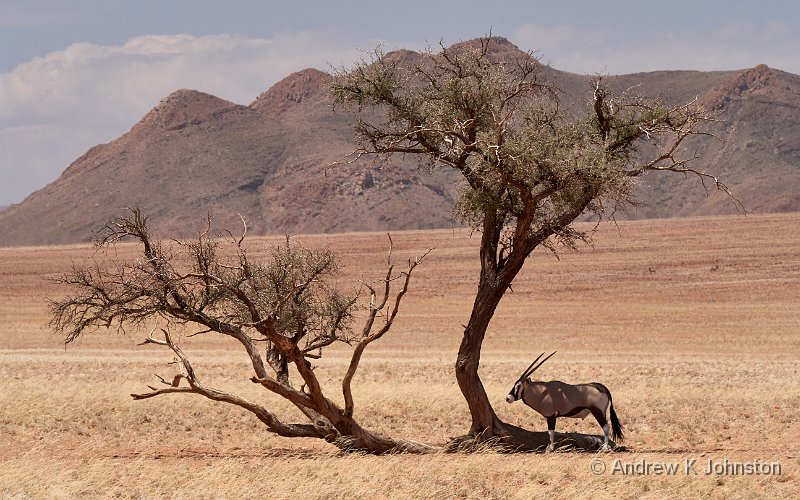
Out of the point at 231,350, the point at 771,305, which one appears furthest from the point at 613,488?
the point at 771,305

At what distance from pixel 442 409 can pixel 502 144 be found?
7843 mm

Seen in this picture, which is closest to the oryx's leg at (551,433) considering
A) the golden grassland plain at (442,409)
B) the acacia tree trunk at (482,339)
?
the acacia tree trunk at (482,339)

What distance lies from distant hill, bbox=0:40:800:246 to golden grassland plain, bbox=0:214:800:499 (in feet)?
318

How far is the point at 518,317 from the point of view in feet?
168

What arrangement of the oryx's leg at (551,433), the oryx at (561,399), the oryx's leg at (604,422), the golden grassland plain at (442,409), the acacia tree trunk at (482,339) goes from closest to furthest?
the golden grassland plain at (442,409), the oryx's leg at (551,433), the oryx's leg at (604,422), the oryx at (561,399), the acacia tree trunk at (482,339)

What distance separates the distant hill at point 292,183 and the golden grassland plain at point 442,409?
Result: 318ft

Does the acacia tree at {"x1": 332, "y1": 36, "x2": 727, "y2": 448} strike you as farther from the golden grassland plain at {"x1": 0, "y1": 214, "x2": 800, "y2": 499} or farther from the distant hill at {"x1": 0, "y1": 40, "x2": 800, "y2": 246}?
the distant hill at {"x1": 0, "y1": 40, "x2": 800, "y2": 246}

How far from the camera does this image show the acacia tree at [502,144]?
1688 centimetres

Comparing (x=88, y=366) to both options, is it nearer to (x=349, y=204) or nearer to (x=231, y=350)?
(x=231, y=350)

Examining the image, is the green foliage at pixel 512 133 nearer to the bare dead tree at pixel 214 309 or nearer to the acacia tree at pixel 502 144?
the acacia tree at pixel 502 144

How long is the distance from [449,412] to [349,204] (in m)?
136

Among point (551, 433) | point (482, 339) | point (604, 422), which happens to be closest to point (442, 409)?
point (482, 339)

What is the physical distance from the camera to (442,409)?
74.0ft

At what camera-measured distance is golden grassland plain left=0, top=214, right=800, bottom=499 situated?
14523 millimetres
